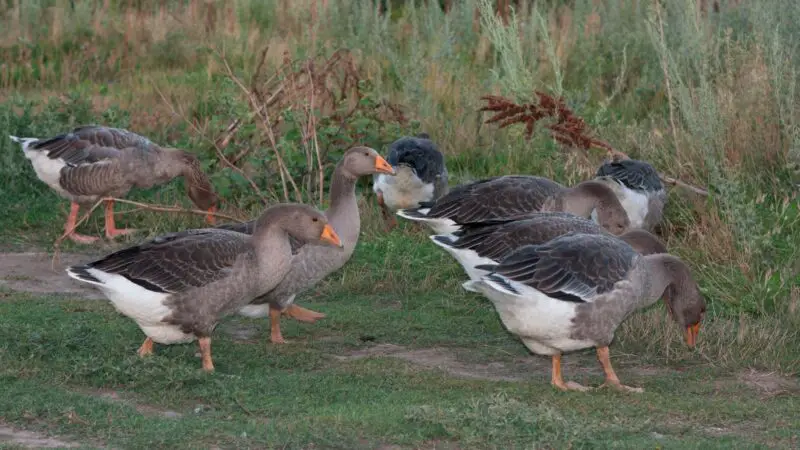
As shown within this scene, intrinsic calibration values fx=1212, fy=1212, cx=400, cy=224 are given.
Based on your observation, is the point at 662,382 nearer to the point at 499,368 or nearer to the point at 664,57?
the point at 499,368

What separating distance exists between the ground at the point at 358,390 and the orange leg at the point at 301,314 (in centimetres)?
10

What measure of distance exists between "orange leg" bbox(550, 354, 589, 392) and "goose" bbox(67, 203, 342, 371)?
1627mm

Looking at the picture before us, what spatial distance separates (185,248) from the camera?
25.3 ft

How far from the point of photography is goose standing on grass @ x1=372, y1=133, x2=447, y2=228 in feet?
35.4

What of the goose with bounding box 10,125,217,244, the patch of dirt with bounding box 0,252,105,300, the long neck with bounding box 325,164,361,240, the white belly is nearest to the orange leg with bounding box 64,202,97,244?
the goose with bounding box 10,125,217,244

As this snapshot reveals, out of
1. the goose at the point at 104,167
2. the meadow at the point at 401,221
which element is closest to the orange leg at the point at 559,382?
the meadow at the point at 401,221

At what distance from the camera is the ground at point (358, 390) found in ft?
20.3

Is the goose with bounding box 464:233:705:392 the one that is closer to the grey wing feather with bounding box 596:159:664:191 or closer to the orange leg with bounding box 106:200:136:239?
the grey wing feather with bounding box 596:159:664:191

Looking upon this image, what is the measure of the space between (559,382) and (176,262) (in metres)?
2.50

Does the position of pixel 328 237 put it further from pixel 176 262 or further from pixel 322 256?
pixel 176 262

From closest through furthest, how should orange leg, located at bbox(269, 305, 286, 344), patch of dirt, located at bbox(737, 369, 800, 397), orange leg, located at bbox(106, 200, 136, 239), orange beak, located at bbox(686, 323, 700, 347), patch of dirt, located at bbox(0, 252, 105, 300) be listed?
1. patch of dirt, located at bbox(737, 369, 800, 397)
2. orange beak, located at bbox(686, 323, 700, 347)
3. orange leg, located at bbox(269, 305, 286, 344)
4. patch of dirt, located at bbox(0, 252, 105, 300)
5. orange leg, located at bbox(106, 200, 136, 239)

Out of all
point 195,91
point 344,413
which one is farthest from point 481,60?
point 344,413

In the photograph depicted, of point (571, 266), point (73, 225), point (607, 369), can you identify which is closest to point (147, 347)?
point (571, 266)

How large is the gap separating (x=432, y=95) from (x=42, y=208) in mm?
4705
